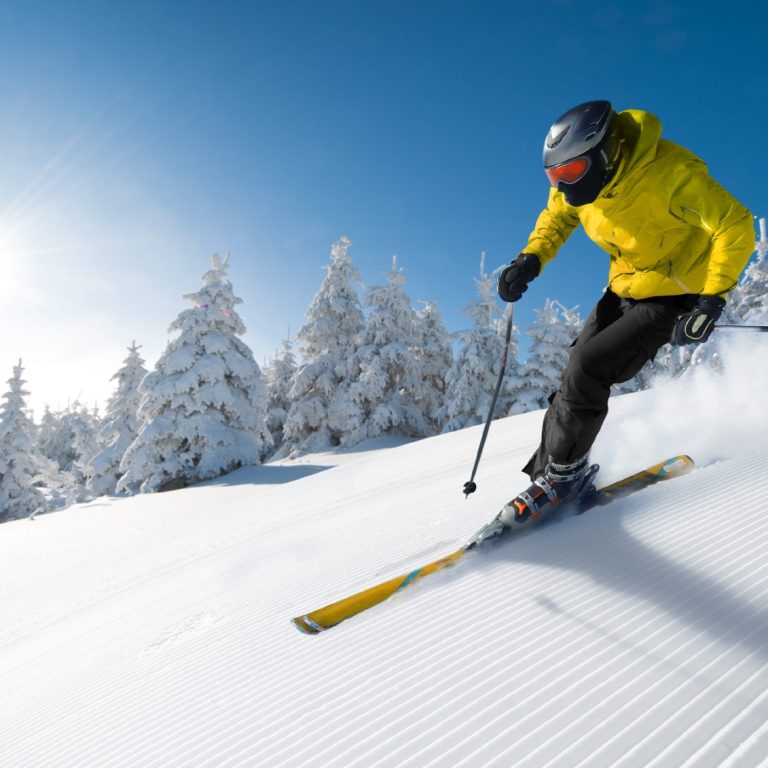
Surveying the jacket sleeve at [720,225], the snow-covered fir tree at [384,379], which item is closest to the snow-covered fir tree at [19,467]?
the snow-covered fir tree at [384,379]

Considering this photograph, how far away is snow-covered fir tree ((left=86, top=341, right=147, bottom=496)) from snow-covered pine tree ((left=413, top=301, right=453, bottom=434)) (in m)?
14.8

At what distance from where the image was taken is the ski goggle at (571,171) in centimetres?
236

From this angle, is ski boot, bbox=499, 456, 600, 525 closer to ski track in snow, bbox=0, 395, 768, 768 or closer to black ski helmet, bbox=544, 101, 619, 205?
ski track in snow, bbox=0, 395, 768, 768

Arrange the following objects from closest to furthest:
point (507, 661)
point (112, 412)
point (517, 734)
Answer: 1. point (517, 734)
2. point (507, 661)
3. point (112, 412)

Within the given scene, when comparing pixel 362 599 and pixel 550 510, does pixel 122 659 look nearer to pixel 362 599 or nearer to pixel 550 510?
pixel 362 599

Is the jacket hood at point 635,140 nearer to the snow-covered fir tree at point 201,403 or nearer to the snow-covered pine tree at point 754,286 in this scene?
the snow-covered fir tree at point 201,403

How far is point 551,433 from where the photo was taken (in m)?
2.77

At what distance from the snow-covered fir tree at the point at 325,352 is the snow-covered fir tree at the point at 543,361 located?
27.8 ft

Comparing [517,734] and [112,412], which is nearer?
[517,734]

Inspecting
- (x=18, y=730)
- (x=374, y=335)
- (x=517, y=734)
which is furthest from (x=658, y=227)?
(x=374, y=335)

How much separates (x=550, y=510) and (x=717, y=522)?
2.65 ft

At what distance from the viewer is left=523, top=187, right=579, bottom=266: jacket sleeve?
121 inches

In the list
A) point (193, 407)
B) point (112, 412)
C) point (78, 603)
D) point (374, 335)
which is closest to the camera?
point (78, 603)

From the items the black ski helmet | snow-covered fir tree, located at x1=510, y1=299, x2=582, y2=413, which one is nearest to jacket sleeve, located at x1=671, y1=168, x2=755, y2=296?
the black ski helmet
